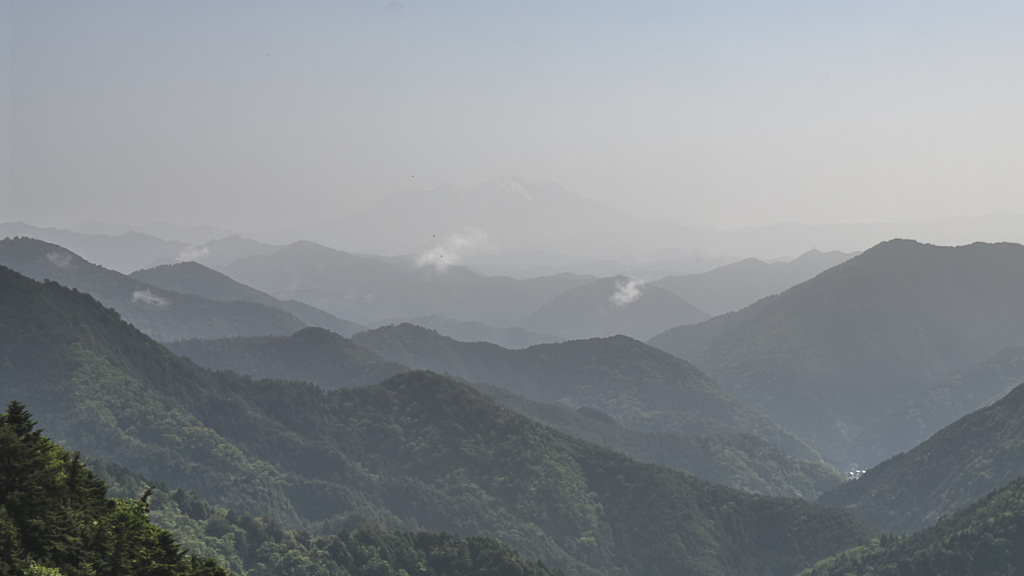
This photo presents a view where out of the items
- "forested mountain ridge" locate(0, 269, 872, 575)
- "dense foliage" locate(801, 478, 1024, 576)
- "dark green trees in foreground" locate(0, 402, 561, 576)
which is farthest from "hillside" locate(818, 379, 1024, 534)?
"dark green trees in foreground" locate(0, 402, 561, 576)

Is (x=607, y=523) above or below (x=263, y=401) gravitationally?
below

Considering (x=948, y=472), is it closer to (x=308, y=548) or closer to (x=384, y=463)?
(x=384, y=463)

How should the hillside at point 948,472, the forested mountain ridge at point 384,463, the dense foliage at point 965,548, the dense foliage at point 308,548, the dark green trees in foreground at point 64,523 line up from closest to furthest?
the dark green trees in foreground at point 64,523 → the dense foliage at point 308,548 → the dense foliage at point 965,548 → the forested mountain ridge at point 384,463 → the hillside at point 948,472

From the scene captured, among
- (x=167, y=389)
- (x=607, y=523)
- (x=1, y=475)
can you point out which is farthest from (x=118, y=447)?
(x=1, y=475)

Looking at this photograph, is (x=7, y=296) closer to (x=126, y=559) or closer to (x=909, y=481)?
(x=126, y=559)

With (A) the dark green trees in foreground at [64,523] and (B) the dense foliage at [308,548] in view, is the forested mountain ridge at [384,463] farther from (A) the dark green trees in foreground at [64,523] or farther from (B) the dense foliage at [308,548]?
(A) the dark green trees in foreground at [64,523]

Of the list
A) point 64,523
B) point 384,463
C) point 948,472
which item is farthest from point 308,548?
point 948,472

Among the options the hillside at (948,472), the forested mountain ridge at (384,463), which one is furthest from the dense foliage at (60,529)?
the hillside at (948,472)
